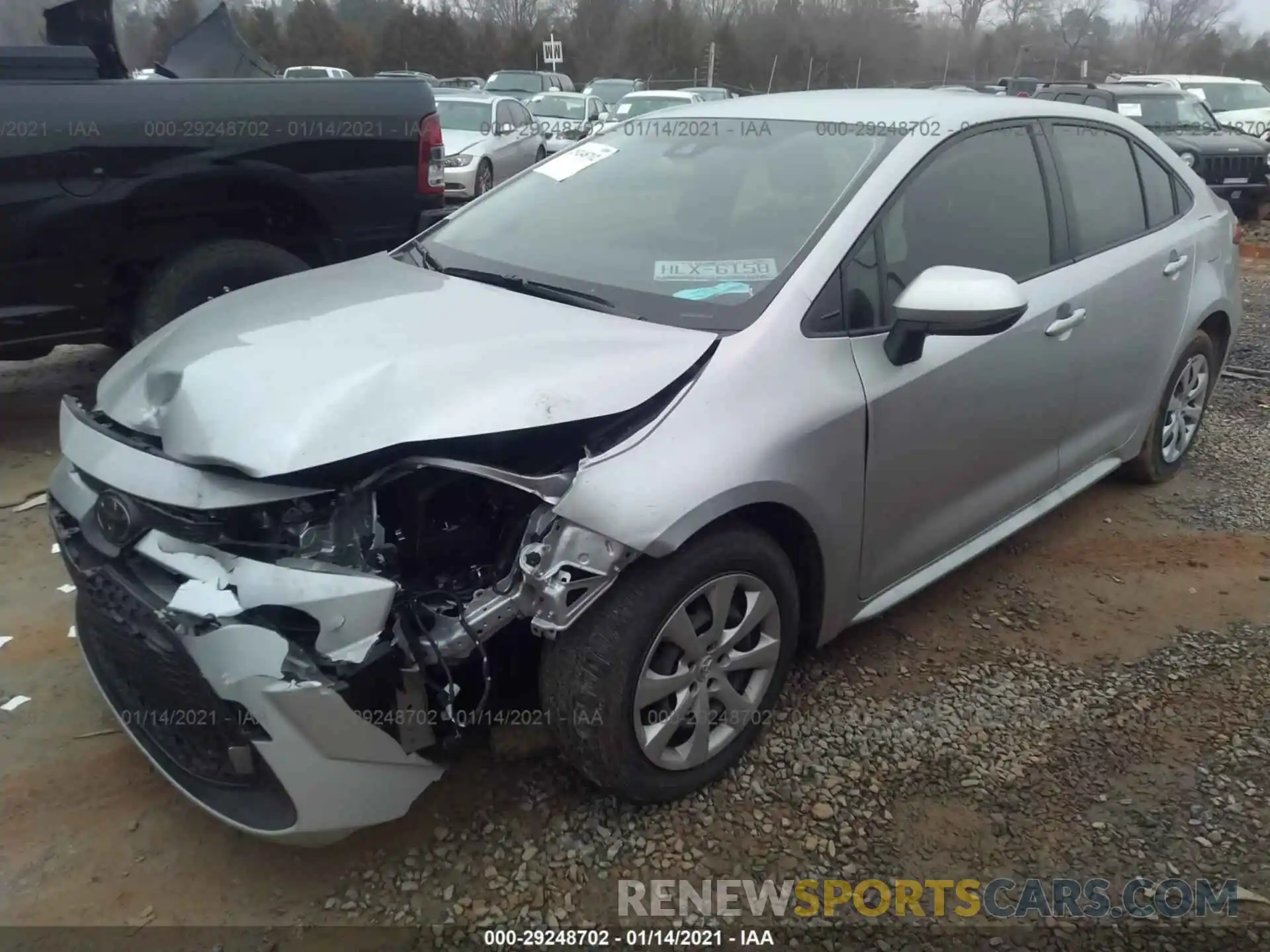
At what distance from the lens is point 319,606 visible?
192cm

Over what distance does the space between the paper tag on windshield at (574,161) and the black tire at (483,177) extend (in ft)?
30.5

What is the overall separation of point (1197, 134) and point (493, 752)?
532 inches

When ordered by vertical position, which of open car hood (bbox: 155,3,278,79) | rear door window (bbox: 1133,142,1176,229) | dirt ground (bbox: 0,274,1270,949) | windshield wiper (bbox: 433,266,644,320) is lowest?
dirt ground (bbox: 0,274,1270,949)

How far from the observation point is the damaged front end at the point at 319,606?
76.2 inches

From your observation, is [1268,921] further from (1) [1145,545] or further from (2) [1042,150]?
(2) [1042,150]

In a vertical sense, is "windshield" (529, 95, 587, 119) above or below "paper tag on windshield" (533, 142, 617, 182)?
below

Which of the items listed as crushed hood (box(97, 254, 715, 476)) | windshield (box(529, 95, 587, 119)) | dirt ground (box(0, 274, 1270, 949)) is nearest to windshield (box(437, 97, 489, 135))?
windshield (box(529, 95, 587, 119))

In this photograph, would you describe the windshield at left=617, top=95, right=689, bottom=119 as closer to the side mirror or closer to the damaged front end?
the side mirror

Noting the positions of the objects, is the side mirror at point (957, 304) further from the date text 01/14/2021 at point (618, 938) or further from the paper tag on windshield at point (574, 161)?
the date text 01/14/2021 at point (618, 938)

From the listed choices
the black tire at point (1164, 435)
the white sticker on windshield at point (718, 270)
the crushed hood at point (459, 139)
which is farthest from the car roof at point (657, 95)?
the white sticker on windshield at point (718, 270)

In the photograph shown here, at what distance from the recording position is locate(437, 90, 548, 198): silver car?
481 inches

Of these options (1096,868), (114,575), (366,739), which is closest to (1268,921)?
(1096,868)

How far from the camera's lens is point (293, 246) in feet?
16.0

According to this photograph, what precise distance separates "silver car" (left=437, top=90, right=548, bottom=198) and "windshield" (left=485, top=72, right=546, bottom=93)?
32.6 feet
